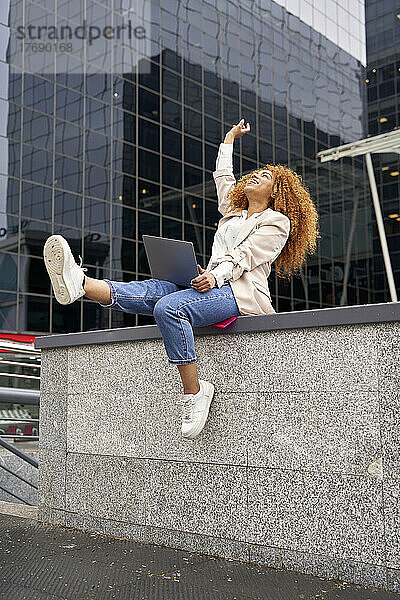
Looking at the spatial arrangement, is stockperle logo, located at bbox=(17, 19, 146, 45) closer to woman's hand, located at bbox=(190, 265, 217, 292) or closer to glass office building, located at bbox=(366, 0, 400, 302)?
glass office building, located at bbox=(366, 0, 400, 302)

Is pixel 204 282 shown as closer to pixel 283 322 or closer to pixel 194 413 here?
pixel 283 322

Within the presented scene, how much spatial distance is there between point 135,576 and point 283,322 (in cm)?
156

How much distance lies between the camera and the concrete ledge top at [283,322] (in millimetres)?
3525

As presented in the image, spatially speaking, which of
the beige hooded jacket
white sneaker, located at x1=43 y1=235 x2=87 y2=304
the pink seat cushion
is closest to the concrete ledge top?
the pink seat cushion

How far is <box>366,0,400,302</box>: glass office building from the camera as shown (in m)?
43.0

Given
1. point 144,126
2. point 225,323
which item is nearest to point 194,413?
point 225,323

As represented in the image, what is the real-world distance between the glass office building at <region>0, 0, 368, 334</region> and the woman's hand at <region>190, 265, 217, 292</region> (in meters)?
21.5

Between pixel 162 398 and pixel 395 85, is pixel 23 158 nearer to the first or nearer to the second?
pixel 162 398

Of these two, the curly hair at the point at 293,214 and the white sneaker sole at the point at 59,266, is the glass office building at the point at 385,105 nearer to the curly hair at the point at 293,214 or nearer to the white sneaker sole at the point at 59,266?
the curly hair at the point at 293,214

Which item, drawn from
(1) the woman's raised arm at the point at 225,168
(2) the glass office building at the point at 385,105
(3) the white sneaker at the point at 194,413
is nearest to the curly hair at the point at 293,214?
(1) the woman's raised arm at the point at 225,168

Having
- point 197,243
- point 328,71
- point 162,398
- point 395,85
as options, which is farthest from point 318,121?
point 162,398

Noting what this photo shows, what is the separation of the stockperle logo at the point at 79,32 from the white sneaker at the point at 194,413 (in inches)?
985

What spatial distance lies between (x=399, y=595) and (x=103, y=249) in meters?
25.4

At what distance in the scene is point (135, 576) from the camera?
3.70m
